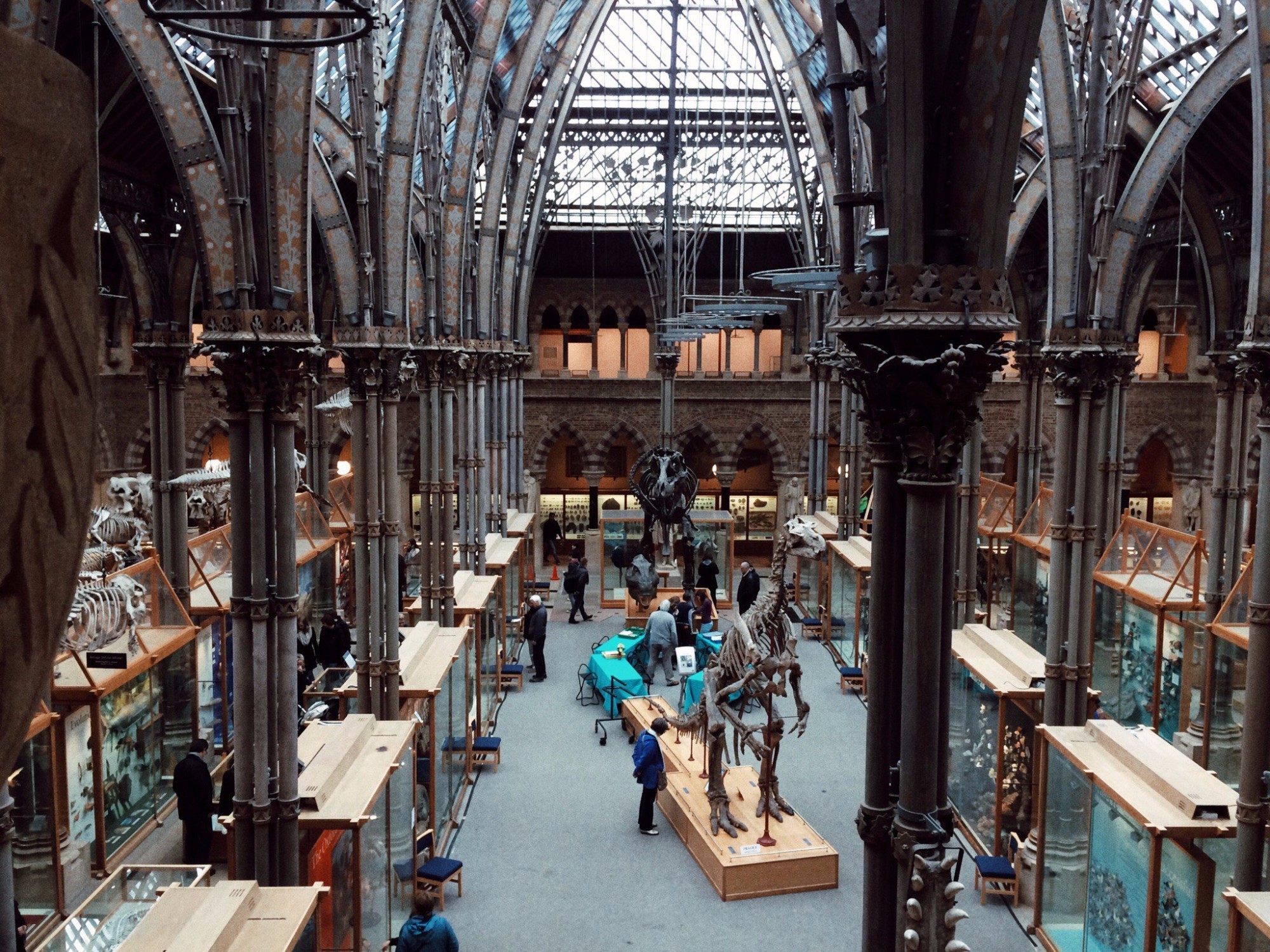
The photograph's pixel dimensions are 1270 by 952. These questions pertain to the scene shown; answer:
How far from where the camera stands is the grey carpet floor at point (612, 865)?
8734mm

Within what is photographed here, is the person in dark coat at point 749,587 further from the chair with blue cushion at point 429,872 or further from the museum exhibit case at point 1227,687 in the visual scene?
the chair with blue cushion at point 429,872

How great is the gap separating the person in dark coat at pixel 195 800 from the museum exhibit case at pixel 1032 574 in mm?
11765

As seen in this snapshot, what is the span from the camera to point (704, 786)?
1092cm

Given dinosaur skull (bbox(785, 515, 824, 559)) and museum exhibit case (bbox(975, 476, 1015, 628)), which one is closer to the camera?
dinosaur skull (bbox(785, 515, 824, 559))

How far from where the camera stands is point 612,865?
1004cm

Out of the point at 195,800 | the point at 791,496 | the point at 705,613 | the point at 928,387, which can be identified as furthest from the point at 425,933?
the point at 791,496

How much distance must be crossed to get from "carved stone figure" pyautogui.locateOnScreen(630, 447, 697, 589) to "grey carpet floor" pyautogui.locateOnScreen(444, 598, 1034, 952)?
694 cm

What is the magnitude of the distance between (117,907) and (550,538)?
21596 mm

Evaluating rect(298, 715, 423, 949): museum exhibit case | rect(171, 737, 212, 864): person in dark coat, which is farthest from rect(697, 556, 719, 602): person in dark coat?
rect(171, 737, 212, 864): person in dark coat

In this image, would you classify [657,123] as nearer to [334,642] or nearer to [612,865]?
[334,642]

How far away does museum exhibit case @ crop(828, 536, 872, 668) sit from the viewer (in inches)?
634

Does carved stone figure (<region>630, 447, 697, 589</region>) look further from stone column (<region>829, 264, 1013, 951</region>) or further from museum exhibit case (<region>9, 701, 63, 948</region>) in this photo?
stone column (<region>829, 264, 1013, 951</region>)

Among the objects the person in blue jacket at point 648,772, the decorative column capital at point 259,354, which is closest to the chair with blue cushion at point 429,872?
the person in blue jacket at point 648,772

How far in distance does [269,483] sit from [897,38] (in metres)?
4.98
